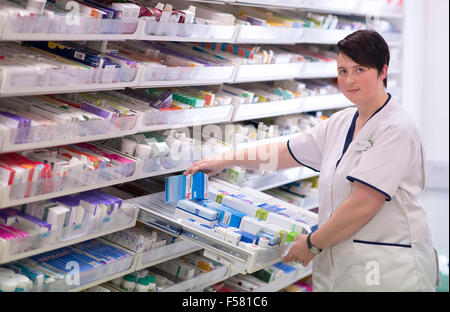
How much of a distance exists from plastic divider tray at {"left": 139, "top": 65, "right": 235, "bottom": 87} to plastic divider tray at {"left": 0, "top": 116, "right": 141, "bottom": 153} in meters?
0.19

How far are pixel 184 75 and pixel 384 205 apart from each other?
43.1 inches

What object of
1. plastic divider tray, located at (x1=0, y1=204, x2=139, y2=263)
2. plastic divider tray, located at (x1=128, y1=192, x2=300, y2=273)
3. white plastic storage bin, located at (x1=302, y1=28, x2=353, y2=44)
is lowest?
plastic divider tray, located at (x1=0, y1=204, x2=139, y2=263)

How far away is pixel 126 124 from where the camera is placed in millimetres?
2582

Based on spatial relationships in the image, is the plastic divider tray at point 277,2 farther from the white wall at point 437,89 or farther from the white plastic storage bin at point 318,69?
the white wall at point 437,89

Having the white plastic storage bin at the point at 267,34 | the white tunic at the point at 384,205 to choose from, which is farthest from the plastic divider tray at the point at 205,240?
the white plastic storage bin at the point at 267,34

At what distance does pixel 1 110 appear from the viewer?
226 cm

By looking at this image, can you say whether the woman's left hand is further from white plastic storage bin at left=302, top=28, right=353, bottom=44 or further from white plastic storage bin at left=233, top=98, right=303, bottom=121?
white plastic storage bin at left=302, top=28, right=353, bottom=44

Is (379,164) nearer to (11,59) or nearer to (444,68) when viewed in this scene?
(11,59)

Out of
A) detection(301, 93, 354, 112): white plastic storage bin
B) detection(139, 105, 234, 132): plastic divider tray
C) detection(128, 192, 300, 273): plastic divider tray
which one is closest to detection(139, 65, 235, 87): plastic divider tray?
detection(139, 105, 234, 132): plastic divider tray

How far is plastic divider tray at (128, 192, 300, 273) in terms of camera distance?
92.7 inches

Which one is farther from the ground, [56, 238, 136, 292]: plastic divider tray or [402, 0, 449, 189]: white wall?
[402, 0, 449, 189]: white wall
